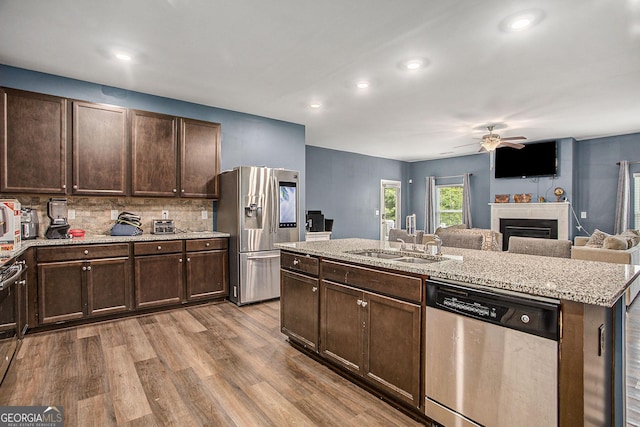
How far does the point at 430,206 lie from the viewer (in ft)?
29.3

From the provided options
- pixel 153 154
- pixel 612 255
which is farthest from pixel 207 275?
pixel 612 255

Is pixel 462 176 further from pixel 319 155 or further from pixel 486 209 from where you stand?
pixel 319 155

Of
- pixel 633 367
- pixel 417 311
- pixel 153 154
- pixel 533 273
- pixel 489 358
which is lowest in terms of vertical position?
pixel 633 367

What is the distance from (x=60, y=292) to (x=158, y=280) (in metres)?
→ 0.88

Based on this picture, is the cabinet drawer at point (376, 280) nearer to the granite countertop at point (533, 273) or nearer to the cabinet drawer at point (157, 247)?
the granite countertop at point (533, 273)

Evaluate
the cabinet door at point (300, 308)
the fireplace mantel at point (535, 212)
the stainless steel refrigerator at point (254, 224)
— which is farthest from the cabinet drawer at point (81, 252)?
the fireplace mantel at point (535, 212)

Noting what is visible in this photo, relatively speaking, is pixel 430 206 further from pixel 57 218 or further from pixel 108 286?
pixel 57 218

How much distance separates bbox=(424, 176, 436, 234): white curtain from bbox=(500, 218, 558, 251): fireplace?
6.51 ft

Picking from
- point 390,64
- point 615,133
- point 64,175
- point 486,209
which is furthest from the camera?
point 486,209

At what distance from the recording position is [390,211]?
922 centimetres

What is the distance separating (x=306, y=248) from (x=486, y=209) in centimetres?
670

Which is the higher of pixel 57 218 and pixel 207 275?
pixel 57 218

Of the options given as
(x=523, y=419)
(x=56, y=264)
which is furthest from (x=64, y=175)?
(x=523, y=419)

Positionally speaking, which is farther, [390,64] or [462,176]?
[462,176]
